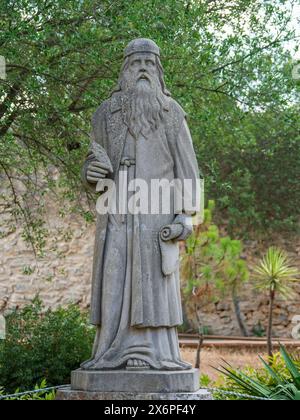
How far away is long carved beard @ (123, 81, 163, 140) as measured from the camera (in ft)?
19.2

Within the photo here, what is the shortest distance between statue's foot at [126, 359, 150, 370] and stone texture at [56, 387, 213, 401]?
0.64 feet

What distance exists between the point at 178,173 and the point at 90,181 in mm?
677

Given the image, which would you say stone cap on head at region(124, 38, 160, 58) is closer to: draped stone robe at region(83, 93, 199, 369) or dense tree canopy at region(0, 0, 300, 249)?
draped stone robe at region(83, 93, 199, 369)

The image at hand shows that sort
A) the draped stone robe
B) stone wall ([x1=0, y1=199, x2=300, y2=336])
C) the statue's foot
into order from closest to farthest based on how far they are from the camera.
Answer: the statue's foot → the draped stone robe → stone wall ([x1=0, y1=199, x2=300, y2=336])

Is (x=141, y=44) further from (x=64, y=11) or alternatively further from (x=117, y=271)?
(x=64, y=11)

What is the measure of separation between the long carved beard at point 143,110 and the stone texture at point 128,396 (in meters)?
1.92

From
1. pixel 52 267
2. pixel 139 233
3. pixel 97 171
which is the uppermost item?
pixel 52 267

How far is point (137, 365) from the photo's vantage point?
17.5ft

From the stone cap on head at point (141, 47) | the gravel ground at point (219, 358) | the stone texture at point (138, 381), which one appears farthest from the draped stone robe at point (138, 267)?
the gravel ground at point (219, 358)

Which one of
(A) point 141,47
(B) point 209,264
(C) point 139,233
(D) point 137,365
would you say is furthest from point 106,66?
(B) point 209,264

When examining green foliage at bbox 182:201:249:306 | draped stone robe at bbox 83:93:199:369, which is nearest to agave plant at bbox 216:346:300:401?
draped stone robe at bbox 83:93:199:369

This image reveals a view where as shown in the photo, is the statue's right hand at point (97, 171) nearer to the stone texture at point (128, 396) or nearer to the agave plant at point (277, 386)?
the stone texture at point (128, 396)

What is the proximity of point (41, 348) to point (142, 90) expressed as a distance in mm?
5474

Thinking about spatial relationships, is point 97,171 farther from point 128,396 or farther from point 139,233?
point 128,396
